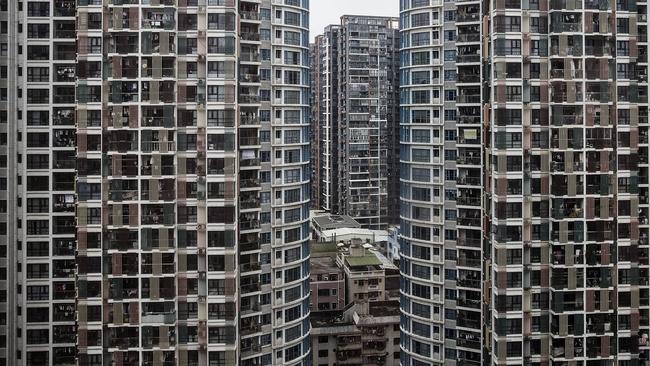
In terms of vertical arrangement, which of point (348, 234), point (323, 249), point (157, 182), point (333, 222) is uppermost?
point (157, 182)

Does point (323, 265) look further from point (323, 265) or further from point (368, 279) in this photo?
point (368, 279)

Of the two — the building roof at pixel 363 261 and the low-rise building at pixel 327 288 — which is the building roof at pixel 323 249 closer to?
the building roof at pixel 363 261

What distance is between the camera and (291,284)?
60.2 metres

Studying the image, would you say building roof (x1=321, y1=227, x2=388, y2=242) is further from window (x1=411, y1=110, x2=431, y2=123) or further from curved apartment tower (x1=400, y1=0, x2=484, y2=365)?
window (x1=411, y1=110, x2=431, y2=123)

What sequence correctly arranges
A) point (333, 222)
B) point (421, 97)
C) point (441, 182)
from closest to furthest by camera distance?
point (441, 182) → point (421, 97) → point (333, 222)

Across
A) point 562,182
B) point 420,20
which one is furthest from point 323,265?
point 562,182

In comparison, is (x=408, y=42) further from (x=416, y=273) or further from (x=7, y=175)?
(x=7, y=175)

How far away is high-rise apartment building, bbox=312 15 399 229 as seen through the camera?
397 feet

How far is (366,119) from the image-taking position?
121125 millimetres

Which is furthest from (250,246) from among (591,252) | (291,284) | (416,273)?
(591,252)

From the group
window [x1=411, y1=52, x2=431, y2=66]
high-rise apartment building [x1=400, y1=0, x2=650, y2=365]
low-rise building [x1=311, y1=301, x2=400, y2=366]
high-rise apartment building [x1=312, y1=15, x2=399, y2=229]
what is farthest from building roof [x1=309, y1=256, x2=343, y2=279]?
high-rise apartment building [x1=400, y1=0, x2=650, y2=365]

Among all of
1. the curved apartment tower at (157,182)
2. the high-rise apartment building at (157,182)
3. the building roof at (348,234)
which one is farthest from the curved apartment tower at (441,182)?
the building roof at (348,234)

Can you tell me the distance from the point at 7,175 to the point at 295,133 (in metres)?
22.0

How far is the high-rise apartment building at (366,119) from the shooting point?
121000mm
